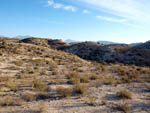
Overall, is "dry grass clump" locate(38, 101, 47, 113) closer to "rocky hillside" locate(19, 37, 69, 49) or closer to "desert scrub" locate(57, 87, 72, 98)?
"desert scrub" locate(57, 87, 72, 98)

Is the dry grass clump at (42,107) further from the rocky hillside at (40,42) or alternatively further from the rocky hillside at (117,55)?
the rocky hillside at (40,42)

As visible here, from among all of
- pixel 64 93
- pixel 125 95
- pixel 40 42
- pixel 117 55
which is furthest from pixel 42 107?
pixel 40 42

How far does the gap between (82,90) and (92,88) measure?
1.50 m

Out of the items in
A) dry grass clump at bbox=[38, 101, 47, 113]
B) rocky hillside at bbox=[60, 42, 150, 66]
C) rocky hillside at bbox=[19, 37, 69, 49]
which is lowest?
dry grass clump at bbox=[38, 101, 47, 113]

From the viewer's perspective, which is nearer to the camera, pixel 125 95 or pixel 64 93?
pixel 64 93

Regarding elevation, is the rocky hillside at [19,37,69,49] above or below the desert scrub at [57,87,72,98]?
above

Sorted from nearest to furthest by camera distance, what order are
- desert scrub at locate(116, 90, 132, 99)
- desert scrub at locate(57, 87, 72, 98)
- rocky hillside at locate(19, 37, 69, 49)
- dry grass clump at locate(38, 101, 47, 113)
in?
dry grass clump at locate(38, 101, 47, 113) < desert scrub at locate(57, 87, 72, 98) < desert scrub at locate(116, 90, 132, 99) < rocky hillside at locate(19, 37, 69, 49)

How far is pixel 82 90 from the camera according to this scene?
914 centimetres

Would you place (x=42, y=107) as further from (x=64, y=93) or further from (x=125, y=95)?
(x=125, y=95)

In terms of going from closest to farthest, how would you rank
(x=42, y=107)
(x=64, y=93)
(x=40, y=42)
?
(x=42, y=107), (x=64, y=93), (x=40, y=42)

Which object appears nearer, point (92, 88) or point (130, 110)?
point (130, 110)

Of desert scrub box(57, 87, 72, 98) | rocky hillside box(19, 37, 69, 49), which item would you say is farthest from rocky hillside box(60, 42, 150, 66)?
desert scrub box(57, 87, 72, 98)

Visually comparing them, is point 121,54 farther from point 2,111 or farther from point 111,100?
point 2,111

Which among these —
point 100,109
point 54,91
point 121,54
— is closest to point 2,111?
point 54,91
